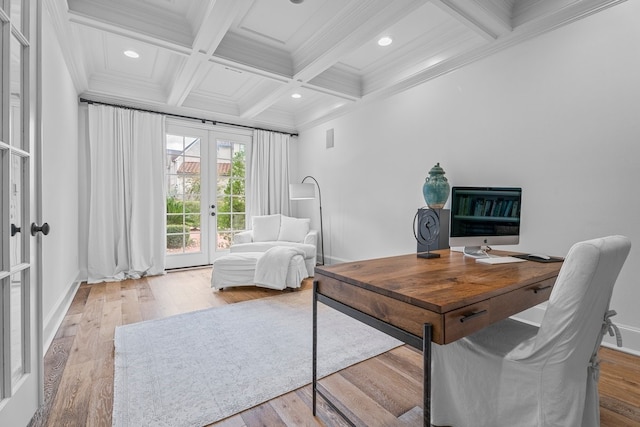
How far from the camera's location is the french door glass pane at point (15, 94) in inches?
50.6

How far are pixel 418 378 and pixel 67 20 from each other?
377 cm

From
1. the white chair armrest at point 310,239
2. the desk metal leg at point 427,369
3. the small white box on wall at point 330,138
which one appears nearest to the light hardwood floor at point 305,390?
the desk metal leg at point 427,369

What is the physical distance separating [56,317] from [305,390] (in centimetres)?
237

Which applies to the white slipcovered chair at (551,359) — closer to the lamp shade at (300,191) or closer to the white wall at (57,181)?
the white wall at (57,181)

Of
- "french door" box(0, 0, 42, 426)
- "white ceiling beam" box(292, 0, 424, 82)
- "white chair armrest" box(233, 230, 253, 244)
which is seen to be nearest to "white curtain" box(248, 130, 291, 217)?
"white chair armrest" box(233, 230, 253, 244)

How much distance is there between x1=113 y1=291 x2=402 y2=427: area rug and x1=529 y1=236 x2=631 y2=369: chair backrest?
1254mm

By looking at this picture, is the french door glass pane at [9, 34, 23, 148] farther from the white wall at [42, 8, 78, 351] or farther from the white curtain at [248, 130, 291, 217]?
the white curtain at [248, 130, 291, 217]

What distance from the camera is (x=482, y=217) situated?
1975mm

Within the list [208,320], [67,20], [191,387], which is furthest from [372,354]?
[67,20]

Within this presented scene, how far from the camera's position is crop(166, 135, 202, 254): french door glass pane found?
15.7ft

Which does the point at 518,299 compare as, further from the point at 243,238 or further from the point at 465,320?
the point at 243,238

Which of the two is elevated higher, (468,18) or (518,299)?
(468,18)

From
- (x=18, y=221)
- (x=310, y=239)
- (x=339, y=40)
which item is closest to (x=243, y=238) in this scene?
(x=310, y=239)

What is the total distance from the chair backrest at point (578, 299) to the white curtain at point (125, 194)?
15.1ft
